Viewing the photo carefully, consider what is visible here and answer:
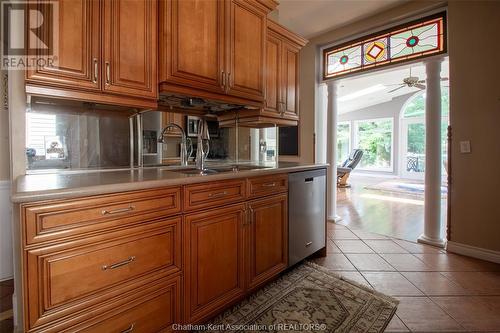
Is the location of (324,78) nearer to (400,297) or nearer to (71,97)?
(400,297)

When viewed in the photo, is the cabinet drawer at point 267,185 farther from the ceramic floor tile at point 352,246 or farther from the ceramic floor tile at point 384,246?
the ceramic floor tile at point 384,246

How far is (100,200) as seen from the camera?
1084 mm

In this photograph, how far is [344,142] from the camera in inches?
410

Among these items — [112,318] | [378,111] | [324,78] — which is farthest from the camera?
[378,111]

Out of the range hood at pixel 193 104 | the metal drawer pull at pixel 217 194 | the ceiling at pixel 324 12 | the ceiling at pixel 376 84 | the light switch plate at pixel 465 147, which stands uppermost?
the ceiling at pixel 376 84

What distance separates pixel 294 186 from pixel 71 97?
64.3 inches

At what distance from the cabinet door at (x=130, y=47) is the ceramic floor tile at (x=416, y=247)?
298 centimetres

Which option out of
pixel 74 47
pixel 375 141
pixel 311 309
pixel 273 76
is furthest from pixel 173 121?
pixel 375 141

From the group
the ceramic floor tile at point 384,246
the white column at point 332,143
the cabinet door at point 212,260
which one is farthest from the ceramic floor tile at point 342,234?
the cabinet door at point 212,260

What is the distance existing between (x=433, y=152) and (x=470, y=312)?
1.80 meters

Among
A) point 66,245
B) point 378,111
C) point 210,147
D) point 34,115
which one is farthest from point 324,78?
point 378,111

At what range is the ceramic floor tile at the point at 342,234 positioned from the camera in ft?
10.4

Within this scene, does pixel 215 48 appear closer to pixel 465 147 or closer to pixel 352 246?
pixel 352 246

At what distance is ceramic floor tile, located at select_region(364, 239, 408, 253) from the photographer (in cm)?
275
